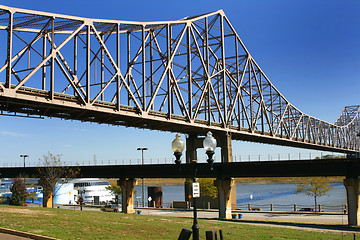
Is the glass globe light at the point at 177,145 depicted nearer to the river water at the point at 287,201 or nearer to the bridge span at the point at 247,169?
the bridge span at the point at 247,169

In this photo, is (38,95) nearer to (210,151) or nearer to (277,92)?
(210,151)

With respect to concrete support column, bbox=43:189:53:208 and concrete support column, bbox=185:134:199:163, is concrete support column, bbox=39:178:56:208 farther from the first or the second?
concrete support column, bbox=185:134:199:163

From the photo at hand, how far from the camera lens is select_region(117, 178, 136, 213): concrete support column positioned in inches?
2201

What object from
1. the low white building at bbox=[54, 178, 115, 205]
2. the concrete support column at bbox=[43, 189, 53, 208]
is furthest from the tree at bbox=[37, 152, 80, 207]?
the low white building at bbox=[54, 178, 115, 205]

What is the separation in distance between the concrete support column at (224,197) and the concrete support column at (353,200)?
13.4 meters

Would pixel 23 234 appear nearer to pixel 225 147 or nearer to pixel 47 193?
pixel 47 193

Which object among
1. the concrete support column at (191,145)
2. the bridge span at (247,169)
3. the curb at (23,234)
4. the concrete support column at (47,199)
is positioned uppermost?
the concrete support column at (191,145)

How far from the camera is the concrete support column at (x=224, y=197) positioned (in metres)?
48.2

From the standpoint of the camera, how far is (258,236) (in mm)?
23672

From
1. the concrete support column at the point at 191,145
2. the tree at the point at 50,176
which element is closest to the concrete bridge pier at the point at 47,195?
the tree at the point at 50,176

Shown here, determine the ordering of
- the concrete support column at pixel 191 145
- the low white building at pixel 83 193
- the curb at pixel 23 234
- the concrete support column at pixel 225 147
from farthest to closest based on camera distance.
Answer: the low white building at pixel 83 193 → the concrete support column at pixel 191 145 → the concrete support column at pixel 225 147 → the curb at pixel 23 234

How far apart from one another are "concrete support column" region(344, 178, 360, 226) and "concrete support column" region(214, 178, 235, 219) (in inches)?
529

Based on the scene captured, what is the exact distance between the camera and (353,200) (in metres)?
41.5

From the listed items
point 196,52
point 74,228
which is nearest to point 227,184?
point 74,228
